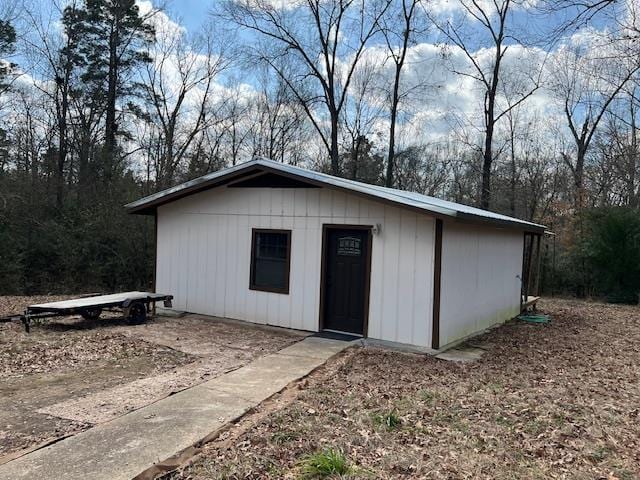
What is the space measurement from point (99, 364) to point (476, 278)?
21.1ft

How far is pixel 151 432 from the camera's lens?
4055mm

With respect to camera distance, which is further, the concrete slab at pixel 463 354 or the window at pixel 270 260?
the window at pixel 270 260

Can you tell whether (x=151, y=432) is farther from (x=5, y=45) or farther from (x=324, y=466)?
(x=5, y=45)

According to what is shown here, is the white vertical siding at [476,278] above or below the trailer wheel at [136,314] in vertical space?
above

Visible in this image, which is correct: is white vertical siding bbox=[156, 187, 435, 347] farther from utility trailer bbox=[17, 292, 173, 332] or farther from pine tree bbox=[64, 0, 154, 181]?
pine tree bbox=[64, 0, 154, 181]

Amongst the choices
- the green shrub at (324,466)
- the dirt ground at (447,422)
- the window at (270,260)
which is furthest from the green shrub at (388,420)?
the window at (270,260)

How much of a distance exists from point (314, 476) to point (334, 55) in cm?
2299

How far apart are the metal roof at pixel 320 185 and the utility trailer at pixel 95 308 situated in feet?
6.77

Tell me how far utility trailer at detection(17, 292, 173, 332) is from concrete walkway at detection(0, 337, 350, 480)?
369 cm

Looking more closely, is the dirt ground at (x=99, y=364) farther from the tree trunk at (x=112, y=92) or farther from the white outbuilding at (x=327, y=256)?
the tree trunk at (x=112, y=92)

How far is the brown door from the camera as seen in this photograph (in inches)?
333

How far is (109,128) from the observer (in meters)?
20.4

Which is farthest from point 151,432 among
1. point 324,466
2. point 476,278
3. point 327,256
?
point 476,278

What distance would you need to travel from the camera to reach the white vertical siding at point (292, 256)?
7.91 m
